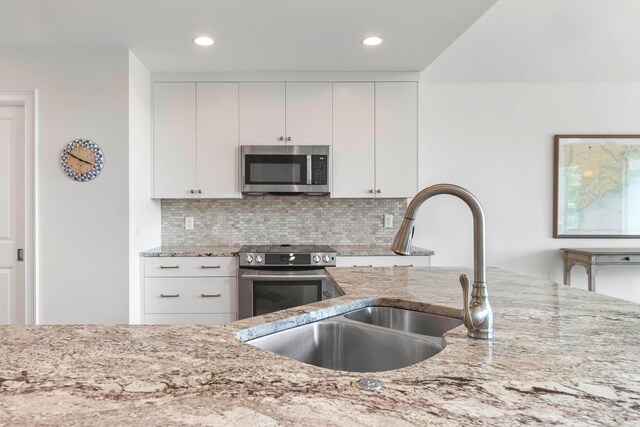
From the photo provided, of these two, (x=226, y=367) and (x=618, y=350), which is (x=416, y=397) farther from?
(x=618, y=350)

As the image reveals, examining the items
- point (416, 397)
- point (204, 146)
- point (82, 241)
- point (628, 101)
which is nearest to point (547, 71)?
point (628, 101)

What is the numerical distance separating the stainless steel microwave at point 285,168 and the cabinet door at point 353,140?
0.45ft

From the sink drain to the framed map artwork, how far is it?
3.84 metres

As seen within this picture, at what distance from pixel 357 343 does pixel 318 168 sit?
2.37 meters

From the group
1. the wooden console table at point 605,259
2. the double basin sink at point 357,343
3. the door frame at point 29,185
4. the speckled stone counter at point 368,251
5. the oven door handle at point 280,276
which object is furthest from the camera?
the wooden console table at point 605,259

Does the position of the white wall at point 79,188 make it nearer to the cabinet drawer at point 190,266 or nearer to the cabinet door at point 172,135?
the cabinet drawer at point 190,266

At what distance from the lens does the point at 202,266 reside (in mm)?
3193

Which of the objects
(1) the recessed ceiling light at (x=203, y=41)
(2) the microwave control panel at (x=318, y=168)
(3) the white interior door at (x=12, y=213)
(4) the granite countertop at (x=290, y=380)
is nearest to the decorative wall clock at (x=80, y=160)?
(3) the white interior door at (x=12, y=213)

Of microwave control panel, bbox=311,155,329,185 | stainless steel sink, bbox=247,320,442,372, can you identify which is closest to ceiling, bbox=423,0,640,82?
microwave control panel, bbox=311,155,329,185

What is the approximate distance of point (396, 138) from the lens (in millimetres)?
3506

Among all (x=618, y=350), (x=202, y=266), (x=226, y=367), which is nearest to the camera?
(x=226, y=367)

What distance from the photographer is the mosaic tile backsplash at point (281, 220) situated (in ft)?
12.4

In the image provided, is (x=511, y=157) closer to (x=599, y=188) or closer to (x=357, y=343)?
(x=599, y=188)

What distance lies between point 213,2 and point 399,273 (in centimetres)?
185
